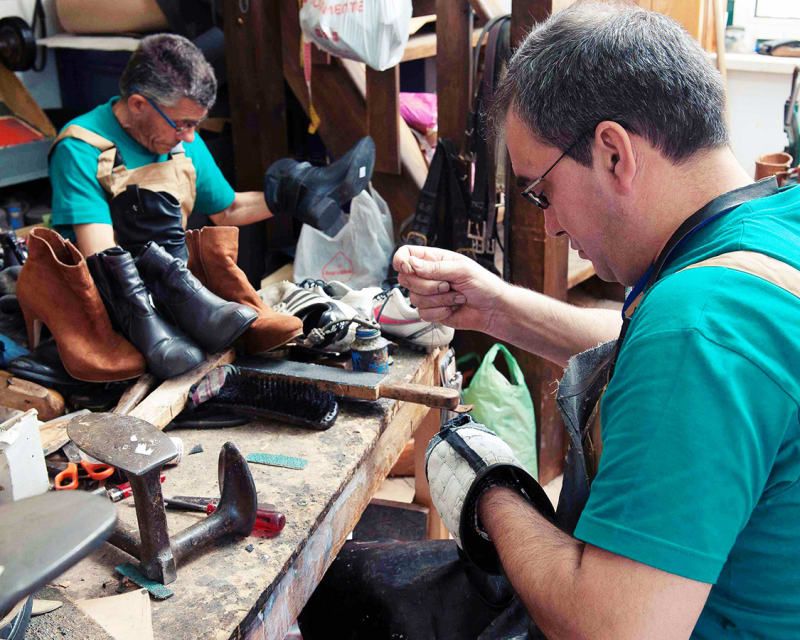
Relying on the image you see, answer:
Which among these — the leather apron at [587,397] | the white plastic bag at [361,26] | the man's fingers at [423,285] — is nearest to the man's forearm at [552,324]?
the man's fingers at [423,285]

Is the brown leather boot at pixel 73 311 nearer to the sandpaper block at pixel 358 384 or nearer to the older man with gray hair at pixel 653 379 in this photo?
the sandpaper block at pixel 358 384

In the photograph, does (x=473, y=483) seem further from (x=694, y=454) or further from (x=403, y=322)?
(x=403, y=322)

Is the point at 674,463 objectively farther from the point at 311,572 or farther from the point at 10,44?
the point at 10,44

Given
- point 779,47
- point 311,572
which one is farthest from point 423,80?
point 311,572

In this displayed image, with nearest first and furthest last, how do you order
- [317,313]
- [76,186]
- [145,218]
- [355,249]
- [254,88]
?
[317,313], [76,186], [145,218], [355,249], [254,88]

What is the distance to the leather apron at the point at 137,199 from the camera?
8.96ft

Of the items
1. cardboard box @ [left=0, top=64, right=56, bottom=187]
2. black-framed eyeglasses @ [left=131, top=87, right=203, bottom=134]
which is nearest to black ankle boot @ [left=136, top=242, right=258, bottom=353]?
black-framed eyeglasses @ [left=131, top=87, right=203, bottom=134]

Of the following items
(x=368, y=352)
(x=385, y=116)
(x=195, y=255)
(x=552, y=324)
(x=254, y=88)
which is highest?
(x=254, y=88)

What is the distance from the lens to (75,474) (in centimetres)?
158

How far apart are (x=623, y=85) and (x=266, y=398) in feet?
3.78

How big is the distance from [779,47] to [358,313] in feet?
14.8

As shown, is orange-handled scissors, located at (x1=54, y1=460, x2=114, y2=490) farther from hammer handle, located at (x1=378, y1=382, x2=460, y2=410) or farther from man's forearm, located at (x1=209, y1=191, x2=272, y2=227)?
man's forearm, located at (x1=209, y1=191, x2=272, y2=227)

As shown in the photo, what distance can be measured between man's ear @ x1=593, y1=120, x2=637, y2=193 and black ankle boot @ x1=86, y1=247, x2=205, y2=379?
1.13 m

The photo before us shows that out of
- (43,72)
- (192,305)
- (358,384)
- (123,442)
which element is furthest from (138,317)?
(43,72)
